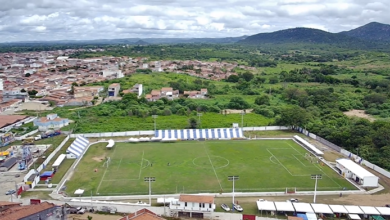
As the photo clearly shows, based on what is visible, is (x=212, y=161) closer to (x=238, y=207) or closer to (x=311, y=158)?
(x=238, y=207)

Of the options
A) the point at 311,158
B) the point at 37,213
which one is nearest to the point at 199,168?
the point at 311,158

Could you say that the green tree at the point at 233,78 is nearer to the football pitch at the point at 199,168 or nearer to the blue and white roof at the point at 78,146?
the football pitch at the point at 199,168

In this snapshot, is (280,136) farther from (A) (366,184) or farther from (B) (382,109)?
(B) (382,109)

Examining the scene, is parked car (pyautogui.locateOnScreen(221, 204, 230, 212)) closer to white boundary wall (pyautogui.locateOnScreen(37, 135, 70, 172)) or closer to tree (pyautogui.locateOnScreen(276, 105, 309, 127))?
white boundary wall (pyautogui.locateOnScreen(37, 135, 70, 172))

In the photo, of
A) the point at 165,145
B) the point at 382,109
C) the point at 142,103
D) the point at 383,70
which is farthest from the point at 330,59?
the point at 165,145

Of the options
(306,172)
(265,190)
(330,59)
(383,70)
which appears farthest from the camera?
(330,59)

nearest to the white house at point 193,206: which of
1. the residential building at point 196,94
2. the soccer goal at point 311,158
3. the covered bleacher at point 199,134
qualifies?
the soccer goal at point 311,158
